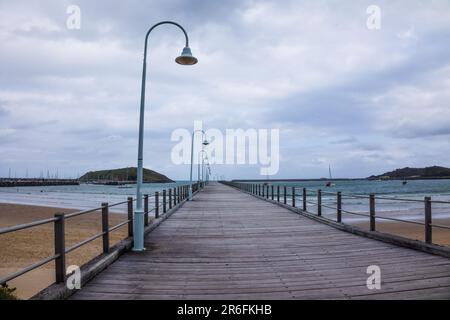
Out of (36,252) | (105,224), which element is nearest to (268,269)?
(105,224)

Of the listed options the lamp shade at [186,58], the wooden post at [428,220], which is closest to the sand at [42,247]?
the lamp shade at [186,58]

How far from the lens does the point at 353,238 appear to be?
360 inches

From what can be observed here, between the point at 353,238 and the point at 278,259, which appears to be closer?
the point at 278,259

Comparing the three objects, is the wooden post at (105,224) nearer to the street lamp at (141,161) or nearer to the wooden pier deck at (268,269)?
the wooden pier deck at (268,269)

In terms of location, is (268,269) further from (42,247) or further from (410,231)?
(410,231)

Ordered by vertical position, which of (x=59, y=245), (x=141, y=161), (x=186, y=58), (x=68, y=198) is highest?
Answer: (x=186, y=58)

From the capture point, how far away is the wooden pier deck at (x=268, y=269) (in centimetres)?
495

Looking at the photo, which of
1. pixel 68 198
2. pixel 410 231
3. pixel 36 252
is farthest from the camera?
pixel 68 198

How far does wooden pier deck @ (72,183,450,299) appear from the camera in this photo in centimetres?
495

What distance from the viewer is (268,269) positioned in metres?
6.27

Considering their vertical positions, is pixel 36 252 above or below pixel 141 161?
below
